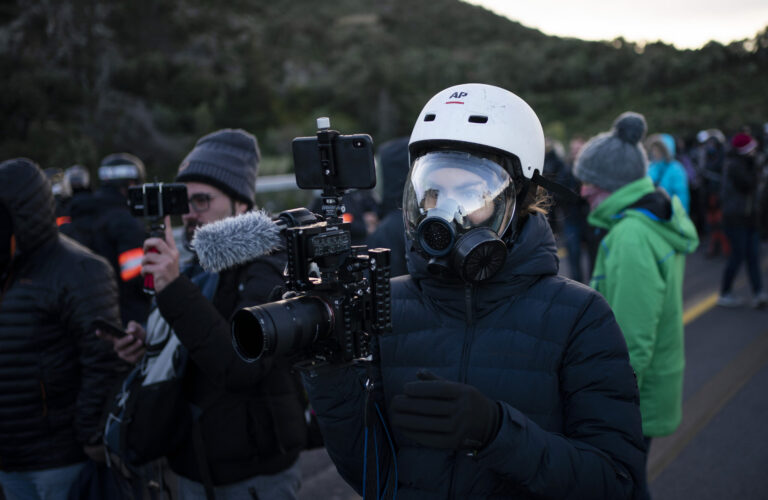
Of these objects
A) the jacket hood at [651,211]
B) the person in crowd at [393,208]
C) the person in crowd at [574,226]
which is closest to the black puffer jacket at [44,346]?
the person in crowd at [393,208]

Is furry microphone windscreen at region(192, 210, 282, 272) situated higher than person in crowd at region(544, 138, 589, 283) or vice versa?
furry microphone windscreen at region(192, 210, 282, 272)

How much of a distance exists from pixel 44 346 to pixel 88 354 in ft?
0.60

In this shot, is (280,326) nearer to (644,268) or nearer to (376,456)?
(376,456)

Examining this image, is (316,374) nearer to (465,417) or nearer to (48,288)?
(465,417)

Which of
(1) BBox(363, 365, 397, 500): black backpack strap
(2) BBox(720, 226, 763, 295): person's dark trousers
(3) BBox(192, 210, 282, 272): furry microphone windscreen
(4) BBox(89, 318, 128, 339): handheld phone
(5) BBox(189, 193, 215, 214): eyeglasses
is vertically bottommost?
(2) BBox(720, 226, 763, 295): person's dark trousers

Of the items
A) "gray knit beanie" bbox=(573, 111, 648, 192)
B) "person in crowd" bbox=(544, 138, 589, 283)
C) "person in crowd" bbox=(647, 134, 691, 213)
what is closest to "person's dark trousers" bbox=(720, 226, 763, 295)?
"person in crowd" bbox=(647, 134, 691, 213)

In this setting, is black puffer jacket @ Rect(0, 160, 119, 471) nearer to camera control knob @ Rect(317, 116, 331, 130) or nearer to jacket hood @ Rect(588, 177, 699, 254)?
camera control knob @ Rect(317, 116, 331, 130)

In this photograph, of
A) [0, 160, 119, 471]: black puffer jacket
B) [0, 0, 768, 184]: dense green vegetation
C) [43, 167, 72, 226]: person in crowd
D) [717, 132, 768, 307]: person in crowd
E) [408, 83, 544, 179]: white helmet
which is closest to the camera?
[408, 83, 544, 179]: white helmet

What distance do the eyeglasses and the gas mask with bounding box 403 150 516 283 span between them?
1247mm

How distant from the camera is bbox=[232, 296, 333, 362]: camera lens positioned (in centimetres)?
137

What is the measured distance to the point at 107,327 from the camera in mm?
2545

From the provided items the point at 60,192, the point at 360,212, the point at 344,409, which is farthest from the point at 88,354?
the point at 360,212

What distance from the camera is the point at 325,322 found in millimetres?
1467

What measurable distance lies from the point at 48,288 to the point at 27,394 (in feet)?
1.51
